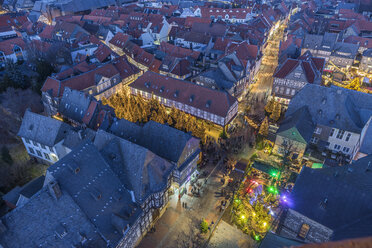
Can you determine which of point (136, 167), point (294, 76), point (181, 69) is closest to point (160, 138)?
point (136, 167)

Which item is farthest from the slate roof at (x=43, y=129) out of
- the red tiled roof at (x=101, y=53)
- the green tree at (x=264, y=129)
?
the green tree at (x=264, y=129)

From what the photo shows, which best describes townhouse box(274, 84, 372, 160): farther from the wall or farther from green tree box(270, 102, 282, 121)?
the wall

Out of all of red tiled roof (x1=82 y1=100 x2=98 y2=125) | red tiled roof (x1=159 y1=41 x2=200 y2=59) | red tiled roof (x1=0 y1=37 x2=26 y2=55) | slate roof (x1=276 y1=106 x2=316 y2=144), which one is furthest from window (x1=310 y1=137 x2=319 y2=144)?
red tiled roof (x1=0 y1=37 x2=26 y2=55)

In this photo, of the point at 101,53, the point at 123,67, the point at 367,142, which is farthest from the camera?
the point at 101,53

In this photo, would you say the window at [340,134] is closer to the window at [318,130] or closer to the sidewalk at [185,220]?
the window at [318,130]

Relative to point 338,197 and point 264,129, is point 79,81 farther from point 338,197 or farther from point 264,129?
point 338,197

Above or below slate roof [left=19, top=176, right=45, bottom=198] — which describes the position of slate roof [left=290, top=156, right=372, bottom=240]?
above
